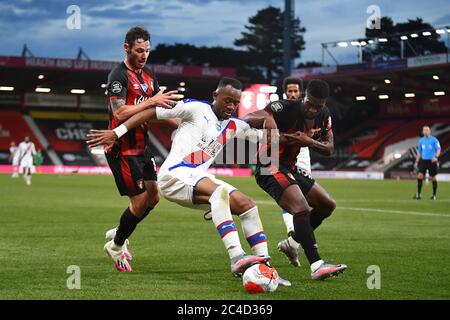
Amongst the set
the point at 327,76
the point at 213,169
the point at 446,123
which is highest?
the point at 327,76

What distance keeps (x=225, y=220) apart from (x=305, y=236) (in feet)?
3.94

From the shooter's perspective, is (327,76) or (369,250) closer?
(369,250)

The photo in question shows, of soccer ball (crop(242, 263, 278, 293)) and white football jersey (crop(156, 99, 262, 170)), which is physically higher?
white football jersey (crop(156, 99, 262, 170))

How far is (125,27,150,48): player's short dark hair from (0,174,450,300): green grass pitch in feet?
8.09

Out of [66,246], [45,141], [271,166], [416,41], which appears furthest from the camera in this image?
[416,41]

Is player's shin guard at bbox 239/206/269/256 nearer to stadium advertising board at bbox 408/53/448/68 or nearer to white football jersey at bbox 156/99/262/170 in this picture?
white football jersey at bbox 156/99/262/170

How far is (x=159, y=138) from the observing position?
62.9 meters

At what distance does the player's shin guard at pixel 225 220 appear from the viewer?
684 cm

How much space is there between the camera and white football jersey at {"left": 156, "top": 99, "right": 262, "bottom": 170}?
727 cm

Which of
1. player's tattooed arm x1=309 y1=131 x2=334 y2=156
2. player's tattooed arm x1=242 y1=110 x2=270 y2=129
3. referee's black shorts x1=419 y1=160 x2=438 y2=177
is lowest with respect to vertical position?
referee's black shorts x1=419 y1=160 x2=438 y2=177

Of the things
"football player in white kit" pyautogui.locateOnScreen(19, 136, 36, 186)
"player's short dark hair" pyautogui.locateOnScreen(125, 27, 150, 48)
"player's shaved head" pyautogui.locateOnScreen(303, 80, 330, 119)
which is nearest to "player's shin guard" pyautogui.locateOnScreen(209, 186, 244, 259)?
"player's shaved head" pyautogui.locateOnScreen(303, 80, 330, 119)
